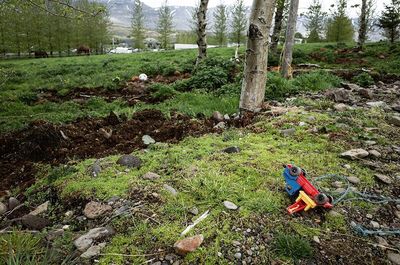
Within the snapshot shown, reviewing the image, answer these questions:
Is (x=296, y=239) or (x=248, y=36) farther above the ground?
(x=248, y=36)

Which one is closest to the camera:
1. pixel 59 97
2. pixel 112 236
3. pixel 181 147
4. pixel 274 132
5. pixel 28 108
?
pixel 112 236

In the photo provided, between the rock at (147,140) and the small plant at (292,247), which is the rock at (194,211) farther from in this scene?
the rock at (147,140)

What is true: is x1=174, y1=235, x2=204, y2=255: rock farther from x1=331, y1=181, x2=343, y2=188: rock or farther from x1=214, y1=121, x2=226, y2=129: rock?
x1=214, y1=121, x2=226, y2=129: rock

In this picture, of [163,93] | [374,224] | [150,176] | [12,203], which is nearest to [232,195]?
[150,176]

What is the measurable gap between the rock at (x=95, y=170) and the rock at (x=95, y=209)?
638 millimetres

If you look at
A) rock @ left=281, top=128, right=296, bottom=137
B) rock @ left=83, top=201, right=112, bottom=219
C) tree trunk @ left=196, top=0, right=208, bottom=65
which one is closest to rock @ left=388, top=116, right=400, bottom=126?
rock @ left=281, top=128, right=296, bottom=137

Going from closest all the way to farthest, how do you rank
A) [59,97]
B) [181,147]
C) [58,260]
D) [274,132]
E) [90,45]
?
[58,260], [181,147], [274,132], [59,97], [90,45]

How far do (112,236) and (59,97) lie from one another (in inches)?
342

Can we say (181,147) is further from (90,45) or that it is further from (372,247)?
(90,45)

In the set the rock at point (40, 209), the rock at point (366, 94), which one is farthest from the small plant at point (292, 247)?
the rock at point (366, 94)

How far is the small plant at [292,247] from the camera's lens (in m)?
2.29

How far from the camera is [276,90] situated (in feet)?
23.8

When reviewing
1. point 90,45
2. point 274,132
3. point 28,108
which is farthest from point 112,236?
point 90,45

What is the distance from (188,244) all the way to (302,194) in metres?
1.20
